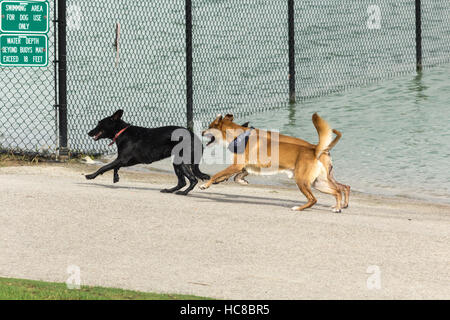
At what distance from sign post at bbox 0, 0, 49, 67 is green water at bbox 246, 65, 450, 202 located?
13.6 feet

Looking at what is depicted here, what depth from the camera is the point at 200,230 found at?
6680 millimetres

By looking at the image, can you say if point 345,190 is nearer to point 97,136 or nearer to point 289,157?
point 289,157

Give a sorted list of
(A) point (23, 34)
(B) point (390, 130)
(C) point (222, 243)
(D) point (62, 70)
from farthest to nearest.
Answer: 1. (B) point (390, 130)
2. (D) point (62, 70)
3. (A) point (23, 34)
4. (C) point (222, 243)

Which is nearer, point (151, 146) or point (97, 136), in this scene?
point (151, 146)

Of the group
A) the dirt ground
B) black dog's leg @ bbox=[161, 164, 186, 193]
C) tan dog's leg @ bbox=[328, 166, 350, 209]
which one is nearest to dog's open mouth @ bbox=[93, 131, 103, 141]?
the dirt ground

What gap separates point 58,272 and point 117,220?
5.38 feet

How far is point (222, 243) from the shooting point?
6273 mm

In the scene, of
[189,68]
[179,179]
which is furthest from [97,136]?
[189,68]

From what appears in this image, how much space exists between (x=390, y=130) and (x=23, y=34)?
614cm

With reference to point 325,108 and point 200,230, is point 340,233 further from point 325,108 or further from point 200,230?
point 325,108

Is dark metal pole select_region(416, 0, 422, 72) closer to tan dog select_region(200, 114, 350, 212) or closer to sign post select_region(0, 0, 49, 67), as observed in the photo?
sign post select_region(0, 0, 49, 67)

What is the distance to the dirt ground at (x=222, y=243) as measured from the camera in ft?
17.1

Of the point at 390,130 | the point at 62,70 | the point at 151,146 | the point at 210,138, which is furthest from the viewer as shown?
the point at 390,130
